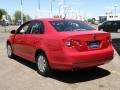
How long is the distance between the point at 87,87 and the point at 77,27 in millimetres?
2112

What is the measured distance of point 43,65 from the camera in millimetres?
8688

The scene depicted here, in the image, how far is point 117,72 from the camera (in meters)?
8.84

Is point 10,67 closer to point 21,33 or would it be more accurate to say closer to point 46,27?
point 21,33

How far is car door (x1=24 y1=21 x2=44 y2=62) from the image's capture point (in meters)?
9.02

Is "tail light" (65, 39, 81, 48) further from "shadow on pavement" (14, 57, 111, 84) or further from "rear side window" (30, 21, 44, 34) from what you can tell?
"rear side window" (30, 21, 44, 34)

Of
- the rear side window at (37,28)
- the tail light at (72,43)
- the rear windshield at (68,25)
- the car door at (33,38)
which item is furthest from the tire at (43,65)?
the tail light at (72,43)

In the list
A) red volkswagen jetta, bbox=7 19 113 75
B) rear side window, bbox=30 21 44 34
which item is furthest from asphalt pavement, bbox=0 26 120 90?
rear side window, bbox=30 21 44 34

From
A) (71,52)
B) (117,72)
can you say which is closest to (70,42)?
(71,52)

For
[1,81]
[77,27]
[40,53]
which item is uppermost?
[77,27]

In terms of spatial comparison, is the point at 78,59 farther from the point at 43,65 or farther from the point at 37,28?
the point at 37,28

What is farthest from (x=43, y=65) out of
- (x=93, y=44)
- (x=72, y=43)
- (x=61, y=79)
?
(x=93, y=44)

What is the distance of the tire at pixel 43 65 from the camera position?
8.49 m

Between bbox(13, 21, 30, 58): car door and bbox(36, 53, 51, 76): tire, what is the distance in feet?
4.71

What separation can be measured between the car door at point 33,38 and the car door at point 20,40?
1.14 ft
